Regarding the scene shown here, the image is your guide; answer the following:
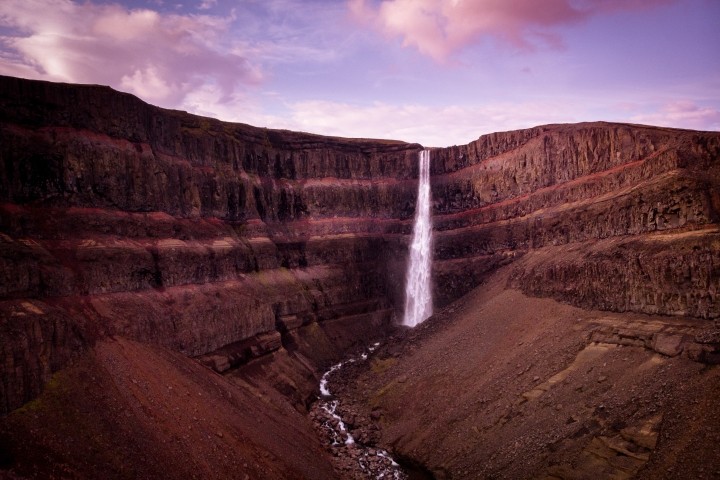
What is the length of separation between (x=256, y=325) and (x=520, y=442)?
24.7m

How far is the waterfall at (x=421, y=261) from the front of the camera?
58844 millimetres

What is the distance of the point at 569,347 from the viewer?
2955 cm

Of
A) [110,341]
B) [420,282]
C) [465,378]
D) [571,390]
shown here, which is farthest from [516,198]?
[110,341]

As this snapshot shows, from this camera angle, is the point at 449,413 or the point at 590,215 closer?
the point at 449,413

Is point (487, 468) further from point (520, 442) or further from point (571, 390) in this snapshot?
point (571, 390)

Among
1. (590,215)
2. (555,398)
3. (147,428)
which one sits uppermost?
(590,215)

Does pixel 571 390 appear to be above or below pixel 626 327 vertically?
below

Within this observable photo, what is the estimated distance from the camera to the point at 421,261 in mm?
61938

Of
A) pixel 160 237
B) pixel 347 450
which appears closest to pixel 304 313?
pixel 160 237

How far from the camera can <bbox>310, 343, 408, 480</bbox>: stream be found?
28297 millimetres

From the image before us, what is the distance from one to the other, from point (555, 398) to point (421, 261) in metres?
36.5

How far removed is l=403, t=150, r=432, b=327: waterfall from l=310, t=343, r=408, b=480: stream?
21.2 m

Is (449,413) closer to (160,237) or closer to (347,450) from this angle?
(347,450)

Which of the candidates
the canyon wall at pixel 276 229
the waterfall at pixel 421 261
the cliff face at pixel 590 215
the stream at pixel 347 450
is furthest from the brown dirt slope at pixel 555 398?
the waterfall at pixel 421 261
